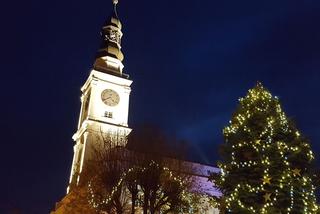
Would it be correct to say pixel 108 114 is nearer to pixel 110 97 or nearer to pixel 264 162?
pixel 110 97

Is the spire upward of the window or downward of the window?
upward

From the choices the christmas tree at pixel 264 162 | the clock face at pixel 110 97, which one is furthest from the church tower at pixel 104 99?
the christmas tree at pixel 264 162

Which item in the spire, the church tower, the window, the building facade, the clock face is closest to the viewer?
the building facade

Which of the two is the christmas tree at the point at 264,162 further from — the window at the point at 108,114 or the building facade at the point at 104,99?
the window at the point at 108,114

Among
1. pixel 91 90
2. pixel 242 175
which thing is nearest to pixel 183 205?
pixel 242 175

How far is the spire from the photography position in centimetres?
6719

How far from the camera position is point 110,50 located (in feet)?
224

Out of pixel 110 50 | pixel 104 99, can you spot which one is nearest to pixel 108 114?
pixel 104 99

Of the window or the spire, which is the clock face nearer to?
the window

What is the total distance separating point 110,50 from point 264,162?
5008 centimetres

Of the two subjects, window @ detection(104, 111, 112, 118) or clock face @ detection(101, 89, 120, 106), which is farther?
clock face @ detection(101, 89, 120, 106)

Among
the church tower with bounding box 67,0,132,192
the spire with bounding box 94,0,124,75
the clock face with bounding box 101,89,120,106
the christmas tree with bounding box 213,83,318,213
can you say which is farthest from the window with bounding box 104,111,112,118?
the christmas tree with bounding box 213,83,318,213

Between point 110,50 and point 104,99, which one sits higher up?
point 110,50

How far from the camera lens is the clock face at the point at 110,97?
64.4 m
